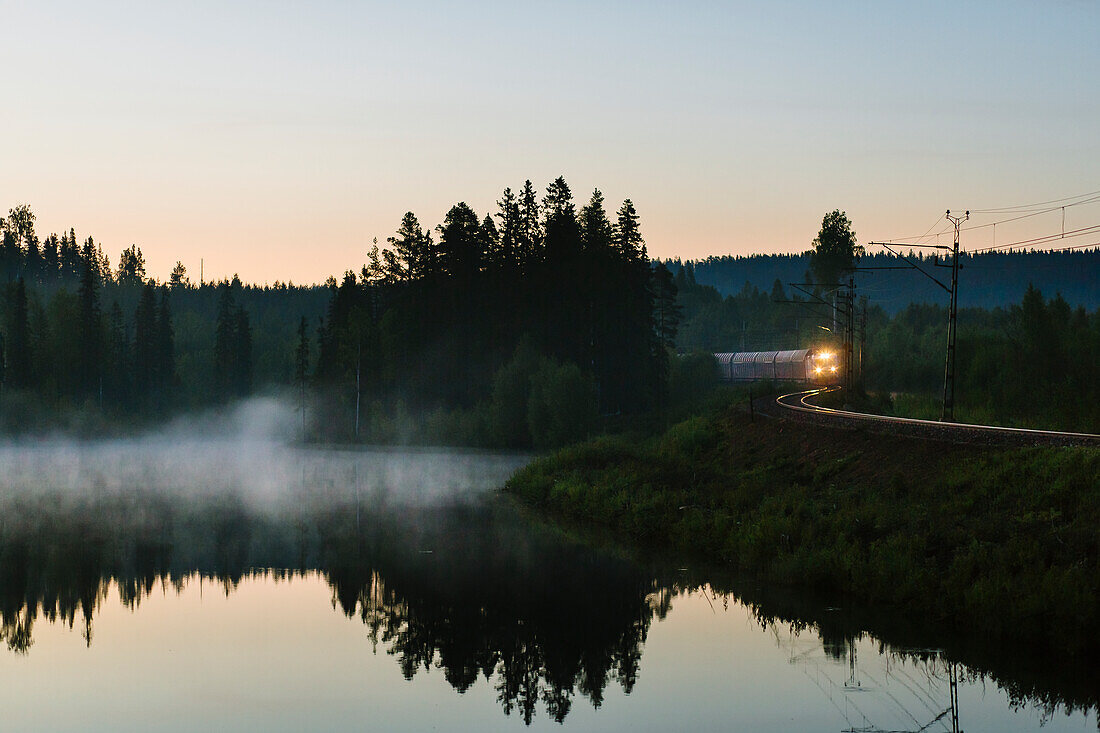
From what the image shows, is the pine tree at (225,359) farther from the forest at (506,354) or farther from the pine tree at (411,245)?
the pine tree at (411,245)

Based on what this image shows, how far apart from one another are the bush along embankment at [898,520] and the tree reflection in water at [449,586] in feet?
3.28

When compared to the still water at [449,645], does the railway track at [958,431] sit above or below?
above

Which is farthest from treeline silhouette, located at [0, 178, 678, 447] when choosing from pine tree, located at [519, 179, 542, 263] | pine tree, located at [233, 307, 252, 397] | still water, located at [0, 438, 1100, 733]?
still water, located at [0, 438, 1100, 733]

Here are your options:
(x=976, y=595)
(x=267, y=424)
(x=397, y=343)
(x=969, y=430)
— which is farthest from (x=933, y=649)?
(x=267, y=424)

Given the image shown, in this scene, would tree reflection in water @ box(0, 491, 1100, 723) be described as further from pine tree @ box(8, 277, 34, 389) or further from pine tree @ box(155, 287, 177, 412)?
pine tree @ box(155, 287, 177, 412)

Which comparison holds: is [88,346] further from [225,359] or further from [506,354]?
[506,354]

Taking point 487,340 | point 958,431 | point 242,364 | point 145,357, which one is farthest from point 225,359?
point 958,431

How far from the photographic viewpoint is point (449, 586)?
28.9m

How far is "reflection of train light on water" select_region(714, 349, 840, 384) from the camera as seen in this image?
101188 millimetres

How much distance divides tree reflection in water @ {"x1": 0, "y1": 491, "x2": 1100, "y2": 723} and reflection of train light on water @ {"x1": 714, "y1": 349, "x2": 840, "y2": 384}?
6079 cm

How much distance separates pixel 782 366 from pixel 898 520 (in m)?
88.4

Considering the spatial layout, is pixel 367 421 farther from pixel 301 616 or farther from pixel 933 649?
pixel 933 649

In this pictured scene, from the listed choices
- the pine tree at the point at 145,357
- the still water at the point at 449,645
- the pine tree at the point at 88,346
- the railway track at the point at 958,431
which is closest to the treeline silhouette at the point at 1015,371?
the railway track at the point at 958,431

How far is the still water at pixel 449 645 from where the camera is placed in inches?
699
